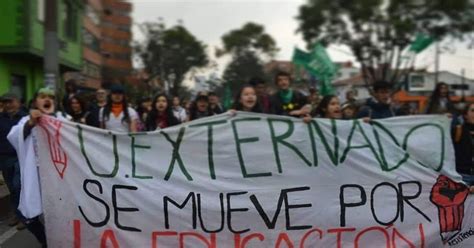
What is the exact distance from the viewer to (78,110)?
27.0 ft

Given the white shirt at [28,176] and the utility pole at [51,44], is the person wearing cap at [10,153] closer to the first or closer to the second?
the white shirt at [28,176]

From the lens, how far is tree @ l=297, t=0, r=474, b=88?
2617 centimetres

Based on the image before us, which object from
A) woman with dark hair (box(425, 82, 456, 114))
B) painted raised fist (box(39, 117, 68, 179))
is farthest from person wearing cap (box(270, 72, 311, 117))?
painted raised fist (box(39, 117, 68, 179))

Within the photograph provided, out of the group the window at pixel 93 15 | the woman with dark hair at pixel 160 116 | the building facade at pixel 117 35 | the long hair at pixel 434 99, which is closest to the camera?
the long hair at pixel 434 99

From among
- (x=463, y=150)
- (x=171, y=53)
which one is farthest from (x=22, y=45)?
(x=171, y=53)

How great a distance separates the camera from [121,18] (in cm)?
10138

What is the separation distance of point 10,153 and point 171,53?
4612cm

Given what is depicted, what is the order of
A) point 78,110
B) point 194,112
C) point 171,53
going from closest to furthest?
point 78,110 → point 194,112 → point 171,53

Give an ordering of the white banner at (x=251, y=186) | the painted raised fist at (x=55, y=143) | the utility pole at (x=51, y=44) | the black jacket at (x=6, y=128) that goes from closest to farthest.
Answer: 1. the white banner at (x=251, y=186)
2. the painted raised fist at (x=55, y=143)
3. the black jacket at (x=6, y=128)
4. the utility pole at (x=51, y=44)

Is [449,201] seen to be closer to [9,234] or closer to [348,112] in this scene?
[348,112]

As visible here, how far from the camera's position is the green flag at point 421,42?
26.7m

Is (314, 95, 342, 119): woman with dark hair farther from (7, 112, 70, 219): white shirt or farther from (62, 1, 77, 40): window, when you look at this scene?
(62, 1, 77, 40): window

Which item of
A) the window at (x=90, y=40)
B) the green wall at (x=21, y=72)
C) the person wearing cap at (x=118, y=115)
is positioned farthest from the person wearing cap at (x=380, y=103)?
the window at (x=90, y=40)

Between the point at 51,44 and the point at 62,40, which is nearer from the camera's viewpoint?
the point at 51,44
